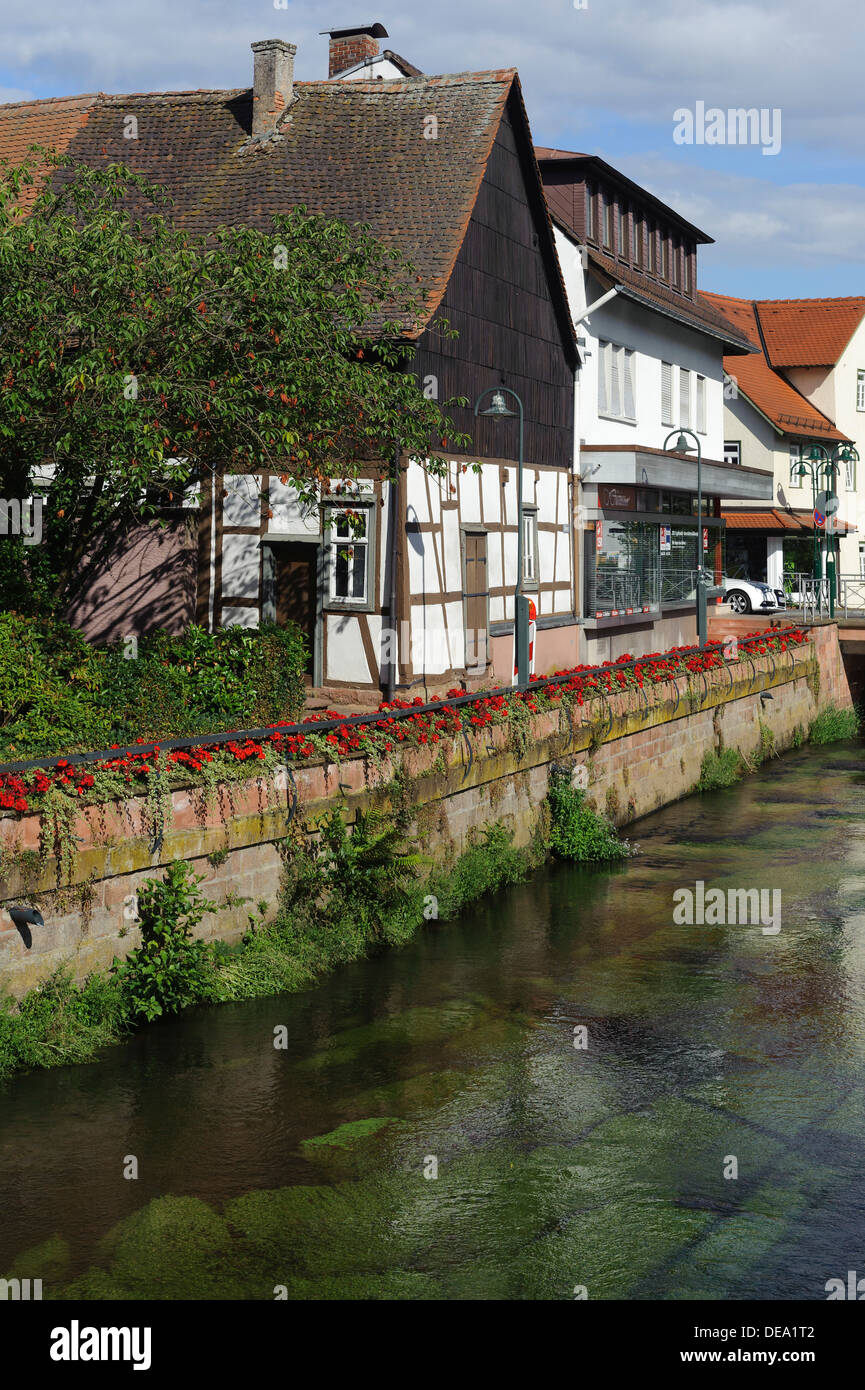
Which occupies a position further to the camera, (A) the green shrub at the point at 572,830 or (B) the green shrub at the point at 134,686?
(A) the green shrub at the point at 572,830

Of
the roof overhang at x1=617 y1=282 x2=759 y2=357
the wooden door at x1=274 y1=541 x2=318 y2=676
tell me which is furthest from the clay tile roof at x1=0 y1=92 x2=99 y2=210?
the roof overhang at x1=617 y1=282 x2=759 y2=357

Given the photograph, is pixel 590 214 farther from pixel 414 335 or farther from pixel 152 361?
pixel 152 361

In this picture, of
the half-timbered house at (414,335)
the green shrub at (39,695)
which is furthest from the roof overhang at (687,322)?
the green shrub at (39,695)

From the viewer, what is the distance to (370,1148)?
31.0 feet

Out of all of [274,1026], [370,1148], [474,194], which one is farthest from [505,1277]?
[474,194]

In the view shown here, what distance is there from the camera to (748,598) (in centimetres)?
4084

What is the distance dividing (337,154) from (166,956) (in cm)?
1344

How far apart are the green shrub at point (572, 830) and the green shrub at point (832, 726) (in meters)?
14.3

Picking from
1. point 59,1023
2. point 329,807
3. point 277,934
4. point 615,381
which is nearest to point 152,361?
point 329,807

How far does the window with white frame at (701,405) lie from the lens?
33.9 meters

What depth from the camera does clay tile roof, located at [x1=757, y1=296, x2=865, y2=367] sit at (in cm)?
5084

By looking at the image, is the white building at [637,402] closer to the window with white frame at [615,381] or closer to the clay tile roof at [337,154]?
the window with white frame at [615,381]

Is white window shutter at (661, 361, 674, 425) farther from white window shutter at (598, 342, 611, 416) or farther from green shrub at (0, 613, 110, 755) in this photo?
green shrub at (0, 613, 110, 755)
